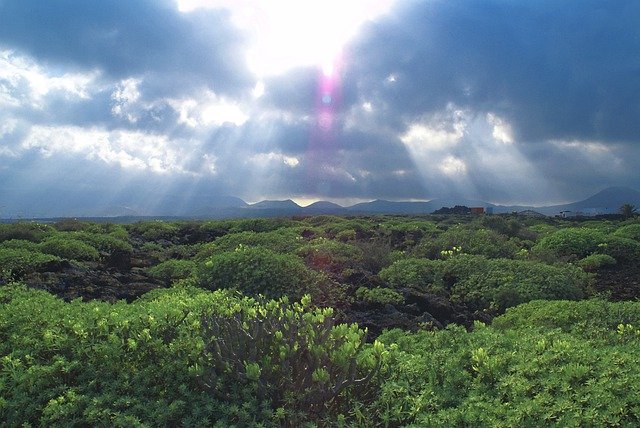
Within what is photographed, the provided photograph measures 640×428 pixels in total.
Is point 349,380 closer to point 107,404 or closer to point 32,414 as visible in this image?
point 107,404

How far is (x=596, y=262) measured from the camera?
14758 millimetres

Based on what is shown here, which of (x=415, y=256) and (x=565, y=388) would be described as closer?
(x=565, y=388)

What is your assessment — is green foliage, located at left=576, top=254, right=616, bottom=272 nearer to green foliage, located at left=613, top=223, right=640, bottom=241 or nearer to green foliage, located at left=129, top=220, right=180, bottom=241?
green foliage, located at left=613, top=223, right=640, bottom=241

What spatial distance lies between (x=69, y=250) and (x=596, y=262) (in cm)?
1342

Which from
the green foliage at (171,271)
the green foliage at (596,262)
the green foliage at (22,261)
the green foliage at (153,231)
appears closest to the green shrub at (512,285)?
the green foliage at (596,262)

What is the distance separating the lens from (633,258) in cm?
1611

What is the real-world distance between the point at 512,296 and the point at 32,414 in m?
7.83

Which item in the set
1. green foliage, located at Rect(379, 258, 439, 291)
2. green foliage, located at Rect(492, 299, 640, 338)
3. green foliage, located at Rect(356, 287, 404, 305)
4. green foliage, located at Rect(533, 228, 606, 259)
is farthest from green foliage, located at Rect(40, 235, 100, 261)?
green foliage, located at Rect(533, 228, 606, 259)

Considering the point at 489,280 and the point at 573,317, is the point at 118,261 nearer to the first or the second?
the point at 489,280

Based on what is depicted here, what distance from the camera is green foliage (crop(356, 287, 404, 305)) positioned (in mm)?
9242

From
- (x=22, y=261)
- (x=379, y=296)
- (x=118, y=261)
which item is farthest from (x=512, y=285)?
(x=22, y=261)

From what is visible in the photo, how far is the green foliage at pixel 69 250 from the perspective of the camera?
1372cm

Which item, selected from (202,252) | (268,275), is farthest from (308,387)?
(202,252)

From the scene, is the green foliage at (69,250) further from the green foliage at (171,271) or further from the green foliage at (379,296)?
the green foliage at (379,296)
